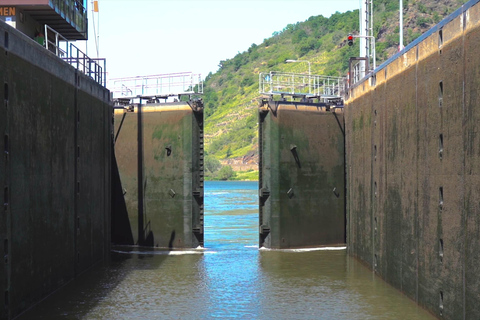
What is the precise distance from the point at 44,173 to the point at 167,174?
36.1 ft

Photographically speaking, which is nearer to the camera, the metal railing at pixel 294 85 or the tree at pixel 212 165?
the metal railing at pixel 294 85

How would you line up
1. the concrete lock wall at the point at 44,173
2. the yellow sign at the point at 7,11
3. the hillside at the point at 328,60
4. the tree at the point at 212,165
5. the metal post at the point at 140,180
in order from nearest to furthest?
the concrete lock wall at the point at 44,173 → the yellow sign at the point at 7,11 → the metal post at the point at 140,180 → the hillside at the point at 328,60 → the tree at the point at 212,165

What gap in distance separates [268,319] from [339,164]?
503 inches

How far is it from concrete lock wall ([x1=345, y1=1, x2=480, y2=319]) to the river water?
1.00m

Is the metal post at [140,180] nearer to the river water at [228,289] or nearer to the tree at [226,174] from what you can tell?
the river water at [228,289]

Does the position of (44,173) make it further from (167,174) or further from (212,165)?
(212,165)

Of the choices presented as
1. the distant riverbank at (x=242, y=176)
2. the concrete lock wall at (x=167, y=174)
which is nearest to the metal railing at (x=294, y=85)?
the concrete lock wall at (x=167, y=174)

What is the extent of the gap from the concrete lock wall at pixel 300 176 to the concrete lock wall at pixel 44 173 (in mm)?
6552

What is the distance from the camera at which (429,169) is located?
15.0 m

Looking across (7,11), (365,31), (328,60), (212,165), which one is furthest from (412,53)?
(328,60)

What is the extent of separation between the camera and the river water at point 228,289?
1672 centimetres

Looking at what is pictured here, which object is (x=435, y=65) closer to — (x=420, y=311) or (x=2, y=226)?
(x=420, y=311)

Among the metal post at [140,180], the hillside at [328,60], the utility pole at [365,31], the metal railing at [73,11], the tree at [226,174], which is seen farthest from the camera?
the tree at [226,174]

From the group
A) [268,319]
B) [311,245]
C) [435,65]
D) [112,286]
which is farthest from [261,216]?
[435,65]
